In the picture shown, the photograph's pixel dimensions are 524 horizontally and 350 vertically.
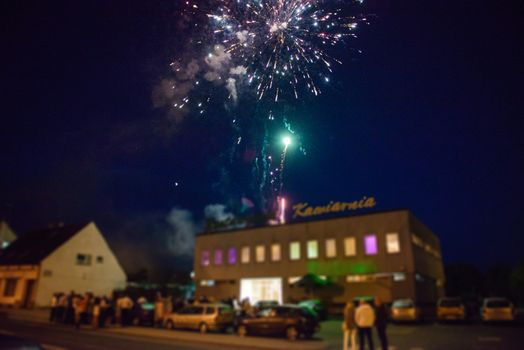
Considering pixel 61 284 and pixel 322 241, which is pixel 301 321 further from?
pixel 61 284

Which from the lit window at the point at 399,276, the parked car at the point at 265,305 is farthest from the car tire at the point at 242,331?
the lit window at the point at 399,276

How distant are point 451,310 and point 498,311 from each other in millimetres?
2351

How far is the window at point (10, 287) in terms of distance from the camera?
33.1 metres

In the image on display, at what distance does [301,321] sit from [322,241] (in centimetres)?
1791

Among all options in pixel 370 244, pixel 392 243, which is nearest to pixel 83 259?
pixel 370 244

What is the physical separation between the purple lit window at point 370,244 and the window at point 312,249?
4.59 metres

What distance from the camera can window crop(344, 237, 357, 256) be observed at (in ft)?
103

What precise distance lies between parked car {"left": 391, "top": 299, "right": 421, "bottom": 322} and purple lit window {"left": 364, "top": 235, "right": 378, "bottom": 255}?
834cm

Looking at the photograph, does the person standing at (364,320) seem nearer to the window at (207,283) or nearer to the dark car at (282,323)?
the dark car at (282,323)

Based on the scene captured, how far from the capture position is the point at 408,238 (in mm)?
29125

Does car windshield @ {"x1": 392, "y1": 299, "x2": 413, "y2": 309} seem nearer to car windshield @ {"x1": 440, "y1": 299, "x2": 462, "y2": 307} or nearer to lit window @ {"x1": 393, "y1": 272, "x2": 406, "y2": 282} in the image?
car windshield @ {"x1": 440, "y1": 299, "x2": 462, "y2": 307}

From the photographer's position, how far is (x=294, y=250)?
34.8 m

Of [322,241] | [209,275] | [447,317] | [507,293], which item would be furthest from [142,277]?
[507,293]

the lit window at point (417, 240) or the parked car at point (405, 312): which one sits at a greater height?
the lit window at point (417, 240)
